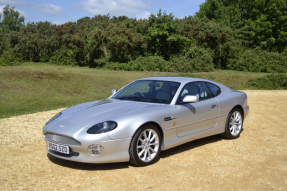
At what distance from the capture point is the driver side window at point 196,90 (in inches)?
231

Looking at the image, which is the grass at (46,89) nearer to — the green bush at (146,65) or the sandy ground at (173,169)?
the sandy ground at (173,169)

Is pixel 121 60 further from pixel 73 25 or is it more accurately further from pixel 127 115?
pixel 127 115

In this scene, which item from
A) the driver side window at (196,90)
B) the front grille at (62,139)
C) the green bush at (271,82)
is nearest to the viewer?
the front grille at (62,139)

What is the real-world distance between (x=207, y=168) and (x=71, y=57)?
32.0 metres

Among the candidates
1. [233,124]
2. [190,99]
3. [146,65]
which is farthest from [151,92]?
[146,65]

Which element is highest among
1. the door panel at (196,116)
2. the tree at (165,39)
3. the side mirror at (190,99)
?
the tree at (165,39)

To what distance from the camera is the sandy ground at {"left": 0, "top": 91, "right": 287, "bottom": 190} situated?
4.19 m

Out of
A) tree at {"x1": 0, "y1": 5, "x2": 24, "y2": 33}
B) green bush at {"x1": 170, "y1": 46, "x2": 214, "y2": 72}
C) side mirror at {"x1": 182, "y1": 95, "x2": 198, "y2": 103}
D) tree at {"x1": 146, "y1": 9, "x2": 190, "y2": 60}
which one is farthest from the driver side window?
tree at {"x1": 0, "y1": 5, "x2": 24, "y2": 33}

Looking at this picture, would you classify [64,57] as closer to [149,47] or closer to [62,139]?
[149,47]

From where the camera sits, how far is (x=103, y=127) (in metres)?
4.58

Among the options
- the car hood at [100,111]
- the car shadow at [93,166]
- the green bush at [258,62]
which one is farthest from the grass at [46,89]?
the green bush at [258,62]

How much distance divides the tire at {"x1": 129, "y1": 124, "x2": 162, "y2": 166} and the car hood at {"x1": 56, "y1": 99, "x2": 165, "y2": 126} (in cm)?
40

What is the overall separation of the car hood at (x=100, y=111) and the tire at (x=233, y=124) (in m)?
2.02

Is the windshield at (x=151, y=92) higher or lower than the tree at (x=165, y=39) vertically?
lower
